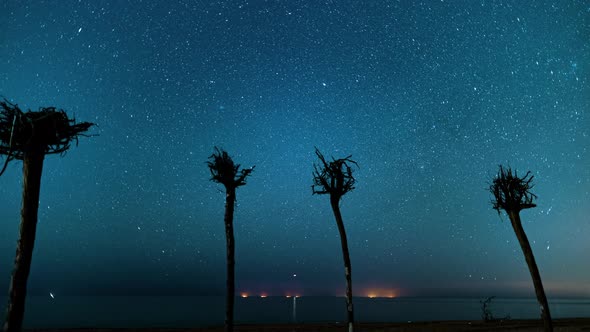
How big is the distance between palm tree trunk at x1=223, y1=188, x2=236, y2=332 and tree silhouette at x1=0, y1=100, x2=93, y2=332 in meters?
9.65

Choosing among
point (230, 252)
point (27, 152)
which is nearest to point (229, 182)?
point (230, 252)

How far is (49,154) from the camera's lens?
9398mm

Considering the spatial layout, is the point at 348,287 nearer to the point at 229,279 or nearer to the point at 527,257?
the point at 229,279

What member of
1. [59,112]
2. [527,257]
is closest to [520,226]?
[527,257]

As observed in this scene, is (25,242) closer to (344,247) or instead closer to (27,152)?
Result: (27,152)

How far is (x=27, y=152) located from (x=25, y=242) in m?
1.94

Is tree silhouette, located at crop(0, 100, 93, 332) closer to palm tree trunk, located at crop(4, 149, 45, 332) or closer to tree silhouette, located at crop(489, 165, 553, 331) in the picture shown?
palm tree trunk, located at crop(4, 149, 45, 332)

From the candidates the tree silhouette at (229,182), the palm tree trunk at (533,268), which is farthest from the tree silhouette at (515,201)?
the tree silhouette at (229,182)

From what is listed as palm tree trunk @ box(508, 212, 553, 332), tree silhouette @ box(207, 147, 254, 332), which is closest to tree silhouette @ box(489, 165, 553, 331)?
palm tree trunk @ box(508, 212, 553, 332)

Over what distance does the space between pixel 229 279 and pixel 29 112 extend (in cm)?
1108

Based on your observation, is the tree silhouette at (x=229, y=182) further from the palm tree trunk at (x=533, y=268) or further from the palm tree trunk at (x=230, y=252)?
the palm tree trunk at (x=533, y=268)

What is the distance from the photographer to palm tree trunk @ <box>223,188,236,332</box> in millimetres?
17828

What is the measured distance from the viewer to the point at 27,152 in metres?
9.02

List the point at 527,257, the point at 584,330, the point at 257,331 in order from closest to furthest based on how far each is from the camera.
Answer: the point at 527,257 → the point at 584,330 → the point at 257,331
